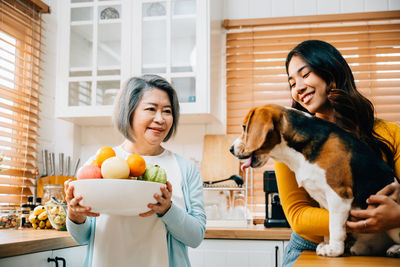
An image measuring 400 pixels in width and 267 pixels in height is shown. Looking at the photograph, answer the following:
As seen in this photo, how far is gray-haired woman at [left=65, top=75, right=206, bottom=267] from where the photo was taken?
1.28 metres

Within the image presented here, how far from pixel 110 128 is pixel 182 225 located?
1.84 meters

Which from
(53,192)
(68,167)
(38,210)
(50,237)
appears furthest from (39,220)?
(68,167)

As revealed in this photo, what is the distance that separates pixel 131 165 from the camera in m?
1.10

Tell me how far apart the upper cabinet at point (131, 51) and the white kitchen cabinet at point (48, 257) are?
3.22 ft

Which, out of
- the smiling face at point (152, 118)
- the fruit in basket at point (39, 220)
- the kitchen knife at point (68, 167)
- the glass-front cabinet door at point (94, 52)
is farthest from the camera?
the kitchen knife at point (68, 167)

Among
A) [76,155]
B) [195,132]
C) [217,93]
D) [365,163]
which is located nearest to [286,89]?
[217,93]

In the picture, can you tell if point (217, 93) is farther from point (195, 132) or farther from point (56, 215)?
point (56, 215)

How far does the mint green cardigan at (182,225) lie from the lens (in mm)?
1252

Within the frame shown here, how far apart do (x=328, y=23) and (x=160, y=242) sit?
7.12ft

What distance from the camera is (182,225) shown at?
4.14 feet

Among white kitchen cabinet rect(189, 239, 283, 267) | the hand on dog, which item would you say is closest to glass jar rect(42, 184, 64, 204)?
white kitchen cabinet rect(189, 239, 283, 267)

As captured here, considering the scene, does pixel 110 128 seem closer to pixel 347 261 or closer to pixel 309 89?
pixel 309 89

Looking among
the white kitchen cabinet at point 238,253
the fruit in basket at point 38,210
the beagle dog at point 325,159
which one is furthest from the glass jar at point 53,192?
the beagle dog at point 325,159

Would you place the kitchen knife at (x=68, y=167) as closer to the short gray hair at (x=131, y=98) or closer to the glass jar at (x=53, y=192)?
the glass jar at (x=53, y=192)
